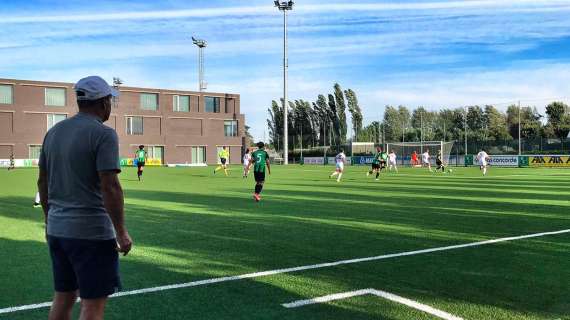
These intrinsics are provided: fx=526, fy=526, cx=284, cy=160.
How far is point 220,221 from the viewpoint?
36.2ft

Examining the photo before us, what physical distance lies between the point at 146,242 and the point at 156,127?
2646 inches

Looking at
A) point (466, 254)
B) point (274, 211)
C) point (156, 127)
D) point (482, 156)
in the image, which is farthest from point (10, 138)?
point (466, 254)

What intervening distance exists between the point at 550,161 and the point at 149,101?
51.1 m

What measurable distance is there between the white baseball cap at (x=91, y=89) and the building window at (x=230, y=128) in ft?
254

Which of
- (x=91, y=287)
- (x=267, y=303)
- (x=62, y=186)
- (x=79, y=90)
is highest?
(x=79, y=90)

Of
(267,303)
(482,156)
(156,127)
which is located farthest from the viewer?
(156,127)

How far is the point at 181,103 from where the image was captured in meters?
76.5

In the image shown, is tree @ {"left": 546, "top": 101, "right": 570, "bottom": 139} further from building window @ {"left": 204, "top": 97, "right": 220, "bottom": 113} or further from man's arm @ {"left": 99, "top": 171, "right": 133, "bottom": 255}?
man's arm @ {"left": 99, "top": 171, "right": 133, "bottom": 255}

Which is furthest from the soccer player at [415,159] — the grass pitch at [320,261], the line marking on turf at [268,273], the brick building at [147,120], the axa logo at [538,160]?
the line marking on turf at [268,273]

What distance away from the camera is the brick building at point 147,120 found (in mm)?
63688

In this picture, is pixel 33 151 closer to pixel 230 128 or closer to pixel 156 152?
pixel 156 152

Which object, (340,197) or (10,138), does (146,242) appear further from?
(10,138)

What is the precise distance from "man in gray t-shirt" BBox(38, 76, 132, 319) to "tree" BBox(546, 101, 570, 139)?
7724 centimetres

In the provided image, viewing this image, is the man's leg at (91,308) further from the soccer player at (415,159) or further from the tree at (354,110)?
the tree at (354,110)
